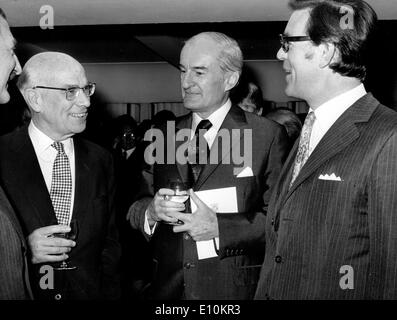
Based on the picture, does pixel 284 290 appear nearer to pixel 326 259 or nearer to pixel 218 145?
pixel 326 259

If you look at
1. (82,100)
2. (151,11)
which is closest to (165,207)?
(82,100)

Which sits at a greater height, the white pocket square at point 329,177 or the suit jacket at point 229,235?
the white pocket square at point 329,177

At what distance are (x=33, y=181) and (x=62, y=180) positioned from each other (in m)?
0.15

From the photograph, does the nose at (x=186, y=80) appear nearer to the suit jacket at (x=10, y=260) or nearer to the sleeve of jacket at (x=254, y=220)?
the sleeve of jacket at (x=254, y=220)

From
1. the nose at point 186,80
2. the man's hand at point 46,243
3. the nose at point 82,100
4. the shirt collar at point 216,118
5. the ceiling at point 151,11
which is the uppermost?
the ceiling at point 151,11

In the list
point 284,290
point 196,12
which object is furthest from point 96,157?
point 196,12

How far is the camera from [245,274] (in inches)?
93.0

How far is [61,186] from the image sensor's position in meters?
2.47

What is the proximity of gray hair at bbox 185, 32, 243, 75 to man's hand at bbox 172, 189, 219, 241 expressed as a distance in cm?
80

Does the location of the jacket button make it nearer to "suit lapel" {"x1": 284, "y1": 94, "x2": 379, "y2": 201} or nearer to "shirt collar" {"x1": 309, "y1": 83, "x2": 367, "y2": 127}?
"suit lapel" {"x1": 284, "y1": 94, "x2": 379, "y2": 201}

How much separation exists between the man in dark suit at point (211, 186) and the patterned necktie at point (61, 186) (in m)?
0.36

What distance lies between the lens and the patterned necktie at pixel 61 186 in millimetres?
2436

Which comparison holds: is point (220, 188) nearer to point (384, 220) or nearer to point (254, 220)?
point (254, 220)

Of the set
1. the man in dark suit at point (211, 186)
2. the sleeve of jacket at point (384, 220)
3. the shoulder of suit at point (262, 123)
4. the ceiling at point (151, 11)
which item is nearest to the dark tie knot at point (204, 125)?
the man in dark suit at point (211, 186)
